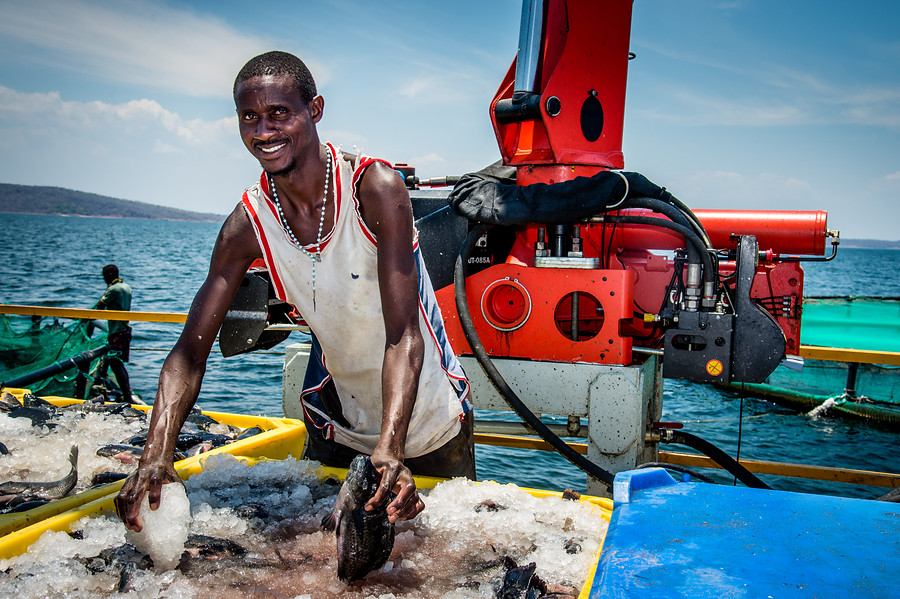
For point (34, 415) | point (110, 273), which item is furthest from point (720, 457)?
point (110, 273)

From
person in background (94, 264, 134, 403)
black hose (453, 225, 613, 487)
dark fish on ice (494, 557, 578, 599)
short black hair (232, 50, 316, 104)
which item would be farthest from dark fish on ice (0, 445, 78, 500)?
person in background (94, 264, 134, 403)

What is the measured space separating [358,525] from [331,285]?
938 millimetres

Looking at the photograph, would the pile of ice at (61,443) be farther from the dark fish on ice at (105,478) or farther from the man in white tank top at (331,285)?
the man in white tank top at (331,285)

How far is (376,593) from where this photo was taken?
1.88 meters

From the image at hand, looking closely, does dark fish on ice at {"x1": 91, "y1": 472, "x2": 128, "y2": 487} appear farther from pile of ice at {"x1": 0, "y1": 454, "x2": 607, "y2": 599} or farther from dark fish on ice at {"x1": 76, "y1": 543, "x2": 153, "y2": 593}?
dark fish on ice at {"x1": 76, "y1": 543, "x2": 153, "y2": 593}

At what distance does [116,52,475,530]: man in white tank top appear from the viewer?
227 centimetres

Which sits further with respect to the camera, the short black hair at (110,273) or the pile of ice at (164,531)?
the short black hair at (110,273)

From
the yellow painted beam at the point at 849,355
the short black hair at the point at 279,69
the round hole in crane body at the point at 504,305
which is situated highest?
the short black hair at the point at 279,69

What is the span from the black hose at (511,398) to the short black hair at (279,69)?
5.93ft

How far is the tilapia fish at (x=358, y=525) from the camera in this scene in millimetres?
1880

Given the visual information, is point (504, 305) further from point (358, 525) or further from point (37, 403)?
point (37, 403)

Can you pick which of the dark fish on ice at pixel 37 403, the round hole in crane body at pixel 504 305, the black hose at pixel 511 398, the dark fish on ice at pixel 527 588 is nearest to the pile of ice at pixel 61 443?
the dark fish on ice at pixel 37 403

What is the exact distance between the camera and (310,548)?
2.18m

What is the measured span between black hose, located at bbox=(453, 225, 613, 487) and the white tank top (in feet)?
3.16
